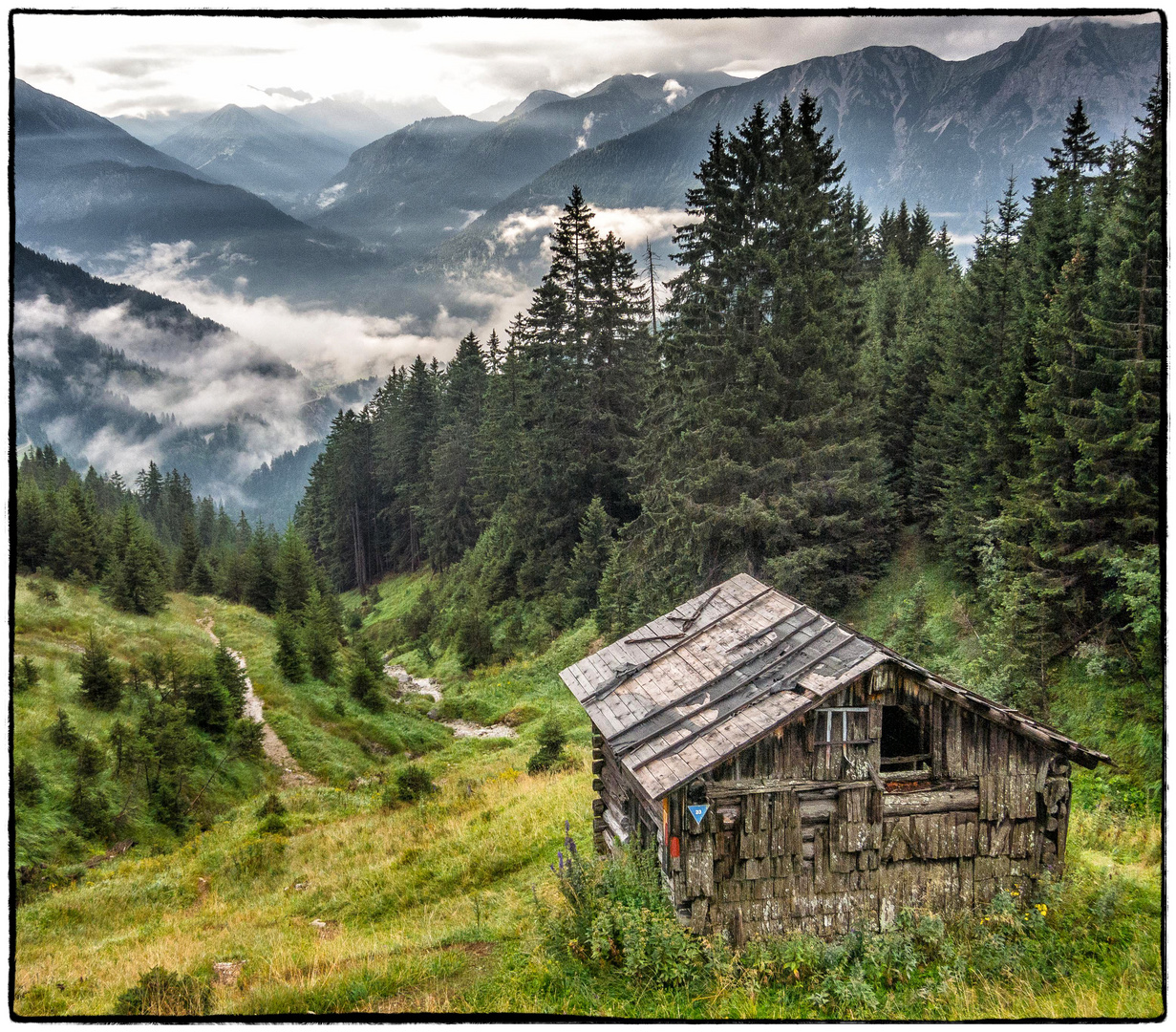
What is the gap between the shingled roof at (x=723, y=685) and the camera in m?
8.90

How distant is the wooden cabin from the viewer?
8953mm

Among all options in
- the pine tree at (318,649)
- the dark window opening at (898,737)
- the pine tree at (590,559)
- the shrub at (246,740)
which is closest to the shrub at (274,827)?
the shrub at (246,740)

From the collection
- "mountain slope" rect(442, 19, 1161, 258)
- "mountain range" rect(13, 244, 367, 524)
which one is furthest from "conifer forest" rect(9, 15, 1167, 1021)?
"mountain range" rect(13, 244, 367, 524)

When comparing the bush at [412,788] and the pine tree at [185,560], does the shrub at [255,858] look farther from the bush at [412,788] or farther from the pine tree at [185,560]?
the pine tree at [185,560]

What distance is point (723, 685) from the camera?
10023mm

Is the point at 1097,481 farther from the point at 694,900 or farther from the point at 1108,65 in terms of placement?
the point at 694,900

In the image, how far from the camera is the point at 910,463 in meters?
27.5

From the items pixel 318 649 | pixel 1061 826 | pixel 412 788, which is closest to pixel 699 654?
pixel 1061 826

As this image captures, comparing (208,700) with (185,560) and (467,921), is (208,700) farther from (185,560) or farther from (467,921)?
(185,560)

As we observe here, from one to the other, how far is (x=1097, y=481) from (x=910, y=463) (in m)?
13.0

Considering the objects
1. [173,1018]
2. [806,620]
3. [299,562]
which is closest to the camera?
[173,1018]

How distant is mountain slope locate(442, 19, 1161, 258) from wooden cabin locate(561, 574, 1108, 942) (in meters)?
8.06

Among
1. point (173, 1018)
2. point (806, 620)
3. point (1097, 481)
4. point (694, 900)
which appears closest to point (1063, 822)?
point (806, 620)

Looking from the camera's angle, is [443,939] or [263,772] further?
[263,772]
